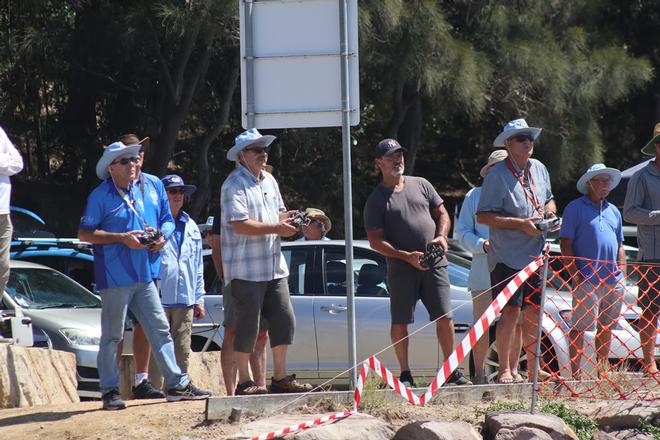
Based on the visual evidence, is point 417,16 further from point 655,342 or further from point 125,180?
point 125,180

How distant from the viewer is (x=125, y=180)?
7.82m

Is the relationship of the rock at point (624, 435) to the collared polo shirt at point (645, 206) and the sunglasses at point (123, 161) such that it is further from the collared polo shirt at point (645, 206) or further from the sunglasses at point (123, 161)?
the sunglasses at point (123, 161)

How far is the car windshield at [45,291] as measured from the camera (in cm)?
1224

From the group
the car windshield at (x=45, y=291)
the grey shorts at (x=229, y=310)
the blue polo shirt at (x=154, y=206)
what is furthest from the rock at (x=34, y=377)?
the car windshield at (x=45, y=291)

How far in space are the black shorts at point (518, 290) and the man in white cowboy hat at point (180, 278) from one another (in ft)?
8.14

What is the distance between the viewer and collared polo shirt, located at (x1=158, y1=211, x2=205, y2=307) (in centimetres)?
928

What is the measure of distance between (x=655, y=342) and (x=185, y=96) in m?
10.2

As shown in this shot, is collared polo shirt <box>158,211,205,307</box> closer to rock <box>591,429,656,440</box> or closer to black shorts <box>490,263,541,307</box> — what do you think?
black shorts <box>490,263,541,307</box>

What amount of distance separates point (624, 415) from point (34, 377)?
430cm

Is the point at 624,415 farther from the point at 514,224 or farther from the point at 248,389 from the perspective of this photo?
the point at 248,389

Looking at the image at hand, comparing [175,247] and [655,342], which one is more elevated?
[175,247]

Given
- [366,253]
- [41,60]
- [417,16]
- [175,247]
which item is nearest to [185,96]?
[41,60]

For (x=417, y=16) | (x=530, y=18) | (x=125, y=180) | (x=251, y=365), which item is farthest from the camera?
(x=530, y=18)

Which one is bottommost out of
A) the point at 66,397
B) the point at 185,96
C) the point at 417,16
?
the point at 66,397
